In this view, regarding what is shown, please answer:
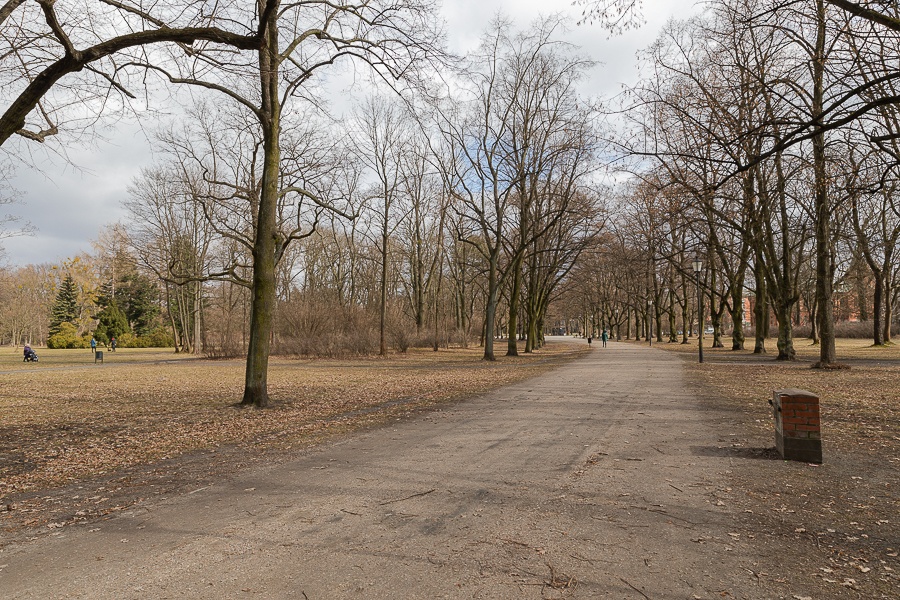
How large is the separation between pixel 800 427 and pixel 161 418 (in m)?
10.8

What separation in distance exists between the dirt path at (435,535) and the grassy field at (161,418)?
157 cm

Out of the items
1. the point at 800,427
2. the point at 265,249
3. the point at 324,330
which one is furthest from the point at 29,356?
the point at 800,427

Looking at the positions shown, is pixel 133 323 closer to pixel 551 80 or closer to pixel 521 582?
pixel 551 80

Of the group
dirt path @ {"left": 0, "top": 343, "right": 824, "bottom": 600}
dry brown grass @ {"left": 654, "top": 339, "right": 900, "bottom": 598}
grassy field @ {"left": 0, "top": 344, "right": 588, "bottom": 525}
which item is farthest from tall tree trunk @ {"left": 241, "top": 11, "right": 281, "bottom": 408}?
dry brown grass @ {"left": 654, "top": 339, "right": 900, "bottom": 598}

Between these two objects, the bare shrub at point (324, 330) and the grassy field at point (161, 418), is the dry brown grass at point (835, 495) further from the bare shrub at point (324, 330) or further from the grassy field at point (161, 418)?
the bare shrub at point (324, 330)

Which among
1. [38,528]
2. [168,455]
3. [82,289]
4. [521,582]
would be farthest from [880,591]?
[82,289]

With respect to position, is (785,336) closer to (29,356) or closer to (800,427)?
(800,427)

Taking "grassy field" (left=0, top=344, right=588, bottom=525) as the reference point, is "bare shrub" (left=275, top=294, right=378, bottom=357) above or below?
above

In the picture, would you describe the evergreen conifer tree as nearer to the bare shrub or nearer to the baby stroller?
the baby stroller

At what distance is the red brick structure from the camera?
637 centimetres

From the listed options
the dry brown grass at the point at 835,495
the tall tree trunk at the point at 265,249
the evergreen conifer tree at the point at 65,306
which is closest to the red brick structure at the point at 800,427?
the dry brown grass at the point at 835,495

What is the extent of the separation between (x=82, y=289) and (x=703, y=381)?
2796 inches

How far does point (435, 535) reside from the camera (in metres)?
4.11

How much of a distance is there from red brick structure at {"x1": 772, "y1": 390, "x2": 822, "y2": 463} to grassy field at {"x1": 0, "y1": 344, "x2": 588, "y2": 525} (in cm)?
646
